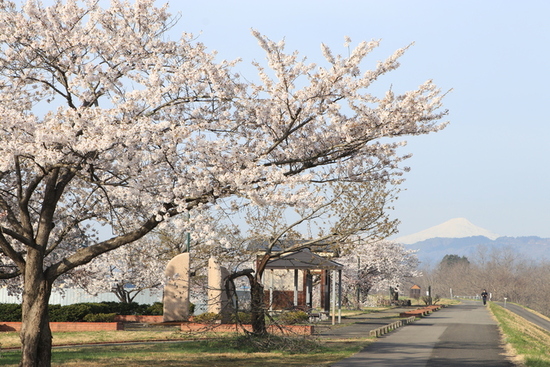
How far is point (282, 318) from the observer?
2120cm

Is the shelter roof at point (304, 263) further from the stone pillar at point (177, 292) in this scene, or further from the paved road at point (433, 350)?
the stone pillar at point (177, 292)

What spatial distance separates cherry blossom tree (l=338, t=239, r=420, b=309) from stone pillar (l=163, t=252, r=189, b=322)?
127ft

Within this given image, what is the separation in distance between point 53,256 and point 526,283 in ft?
458

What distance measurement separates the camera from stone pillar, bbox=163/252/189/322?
16.3m

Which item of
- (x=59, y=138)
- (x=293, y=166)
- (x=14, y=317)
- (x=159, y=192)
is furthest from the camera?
(x=14, y=317)

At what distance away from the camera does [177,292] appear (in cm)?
1673

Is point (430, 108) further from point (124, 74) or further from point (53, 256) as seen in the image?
point (53, 256)

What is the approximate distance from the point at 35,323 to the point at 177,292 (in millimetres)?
3683

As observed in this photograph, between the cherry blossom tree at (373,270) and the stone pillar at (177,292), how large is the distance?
3871 cm

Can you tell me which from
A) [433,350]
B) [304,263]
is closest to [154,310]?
[304,263]

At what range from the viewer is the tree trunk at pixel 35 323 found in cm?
1406

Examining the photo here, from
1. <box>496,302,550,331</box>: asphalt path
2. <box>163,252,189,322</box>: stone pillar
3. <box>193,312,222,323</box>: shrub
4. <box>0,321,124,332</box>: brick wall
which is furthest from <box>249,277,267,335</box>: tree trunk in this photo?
<box>496,302,550,331</box>: asphalt path

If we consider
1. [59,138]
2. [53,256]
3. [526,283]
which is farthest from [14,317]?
[526,283]

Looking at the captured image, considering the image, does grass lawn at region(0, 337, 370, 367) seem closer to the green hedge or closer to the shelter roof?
the green hedge
